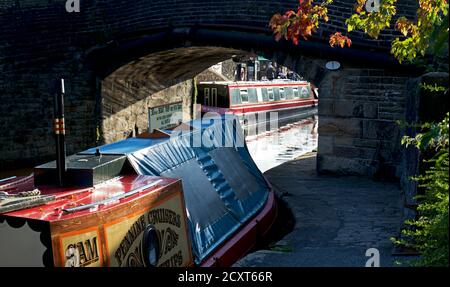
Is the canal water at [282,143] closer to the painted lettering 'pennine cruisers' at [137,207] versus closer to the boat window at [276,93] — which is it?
the boat window at [276,93]

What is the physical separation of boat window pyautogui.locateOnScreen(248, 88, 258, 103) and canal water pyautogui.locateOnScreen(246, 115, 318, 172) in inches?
56.0

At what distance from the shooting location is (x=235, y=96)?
22.7m

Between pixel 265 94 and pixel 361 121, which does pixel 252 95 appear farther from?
pixel 361 121

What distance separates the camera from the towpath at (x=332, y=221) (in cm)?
721

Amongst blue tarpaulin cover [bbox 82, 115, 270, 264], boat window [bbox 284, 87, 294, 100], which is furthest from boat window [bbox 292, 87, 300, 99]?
blue tarpaulin cover [bbox 82, 115, 270, 264]

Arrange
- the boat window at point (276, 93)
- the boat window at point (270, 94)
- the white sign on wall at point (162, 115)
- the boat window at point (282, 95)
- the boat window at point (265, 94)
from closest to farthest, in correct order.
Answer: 1. the white sign on wall at point (162, 115)
2. the boat window at point (265, 94)
3. the boat window at point (270, 94)
4. the boat window at point (276, 93)
5. the boat window at point (282, 95)

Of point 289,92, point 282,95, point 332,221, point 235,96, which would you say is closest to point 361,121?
point 332,221

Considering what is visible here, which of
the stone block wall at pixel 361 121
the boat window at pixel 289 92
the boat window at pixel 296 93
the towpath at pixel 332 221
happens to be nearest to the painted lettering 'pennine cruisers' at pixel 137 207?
the towpath at pixel 332 221

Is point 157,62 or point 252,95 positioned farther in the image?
point 252,95

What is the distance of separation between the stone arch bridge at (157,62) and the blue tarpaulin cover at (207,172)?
364 centimetres

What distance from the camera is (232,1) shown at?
1434cm

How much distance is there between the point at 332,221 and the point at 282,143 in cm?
1144
